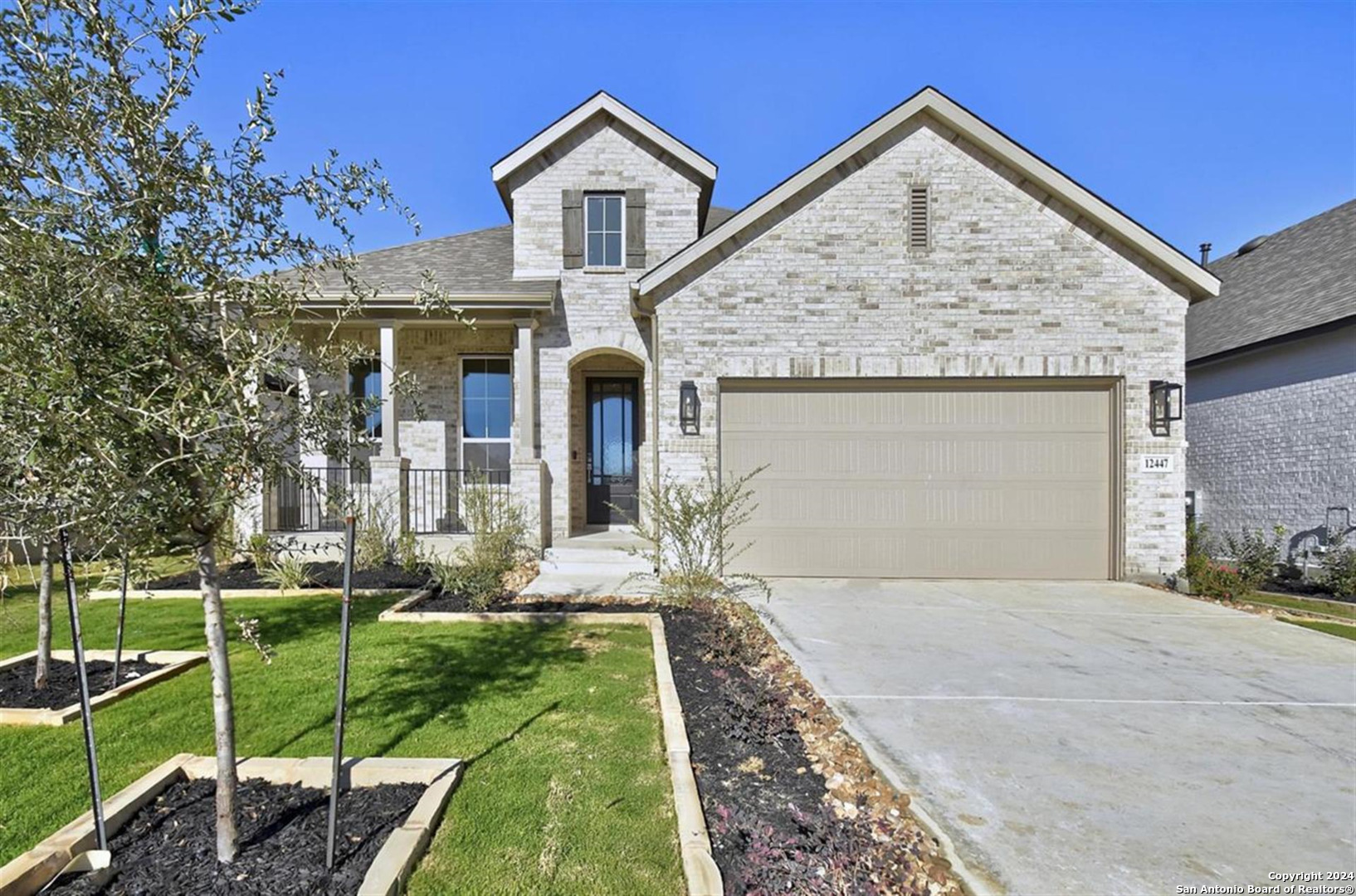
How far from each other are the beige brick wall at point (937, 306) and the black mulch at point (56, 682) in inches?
230

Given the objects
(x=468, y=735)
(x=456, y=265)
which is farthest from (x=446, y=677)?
(x=456, y=265)

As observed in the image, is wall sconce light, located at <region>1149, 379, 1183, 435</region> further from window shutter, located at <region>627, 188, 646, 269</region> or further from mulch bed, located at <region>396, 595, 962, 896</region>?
window shutter, located at <region>627, 188, 646, 269</region>

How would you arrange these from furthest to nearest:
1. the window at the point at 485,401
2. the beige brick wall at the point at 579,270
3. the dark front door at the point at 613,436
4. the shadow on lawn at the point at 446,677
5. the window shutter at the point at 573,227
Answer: the dark front door at the point at 613,436
the window at the point at 485,401
the window shutter at the point at 573,227
the beige brick wall at the point at 579,270
the shadow on lawn at the point at 446,677

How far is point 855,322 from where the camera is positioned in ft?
27.8

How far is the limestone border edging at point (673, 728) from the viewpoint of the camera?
93.2 inches

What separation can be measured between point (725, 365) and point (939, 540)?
394cm

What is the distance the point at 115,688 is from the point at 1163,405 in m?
11.6

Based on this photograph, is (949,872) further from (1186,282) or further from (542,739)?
(1186,282)

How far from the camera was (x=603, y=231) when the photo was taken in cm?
1067

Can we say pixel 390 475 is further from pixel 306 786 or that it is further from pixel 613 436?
pixel 306 786

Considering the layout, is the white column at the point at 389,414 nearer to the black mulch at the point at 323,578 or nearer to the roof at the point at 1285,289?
the black mulch at the point at 323,578

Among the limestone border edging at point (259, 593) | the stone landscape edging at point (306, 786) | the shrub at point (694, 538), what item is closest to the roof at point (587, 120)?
the shrub at point (694, 538)

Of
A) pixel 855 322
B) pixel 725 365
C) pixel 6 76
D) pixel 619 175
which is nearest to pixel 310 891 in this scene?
pixel 6 76

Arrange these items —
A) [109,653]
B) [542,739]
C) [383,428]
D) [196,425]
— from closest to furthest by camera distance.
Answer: [196,425] < [542,739] < [109,653] < [383,428]
